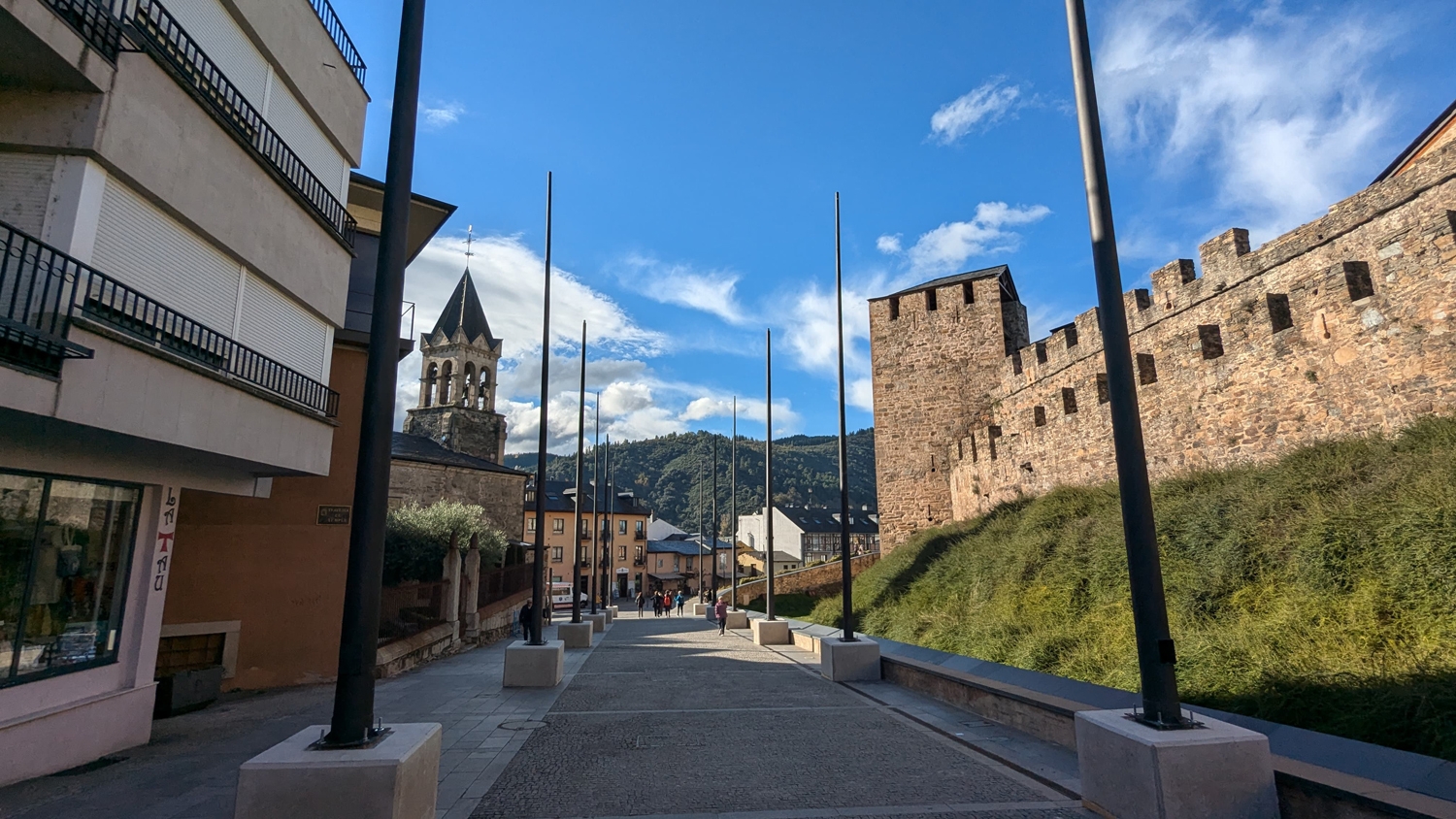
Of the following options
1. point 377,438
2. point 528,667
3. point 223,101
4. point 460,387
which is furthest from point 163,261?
point 460,387

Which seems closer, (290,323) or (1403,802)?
(1403,802)

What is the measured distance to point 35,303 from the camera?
592 cm

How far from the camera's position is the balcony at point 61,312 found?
555 centimetres

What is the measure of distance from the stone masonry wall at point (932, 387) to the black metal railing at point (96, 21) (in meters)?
26.0

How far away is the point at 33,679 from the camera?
22.6ft

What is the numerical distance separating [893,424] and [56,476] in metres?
26.2

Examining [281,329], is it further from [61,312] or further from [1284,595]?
[1284,595]

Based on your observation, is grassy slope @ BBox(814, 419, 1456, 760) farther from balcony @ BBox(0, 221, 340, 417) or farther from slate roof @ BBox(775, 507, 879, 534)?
slate roof @ BBox(775, 507, 879, 534)

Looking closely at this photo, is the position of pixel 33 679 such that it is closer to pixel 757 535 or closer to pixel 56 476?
pixel 56 476

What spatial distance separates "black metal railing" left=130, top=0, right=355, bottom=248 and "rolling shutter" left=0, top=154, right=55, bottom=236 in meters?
1.54

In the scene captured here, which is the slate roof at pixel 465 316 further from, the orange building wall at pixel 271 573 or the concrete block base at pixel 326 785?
the concrete block base at pixel 326 785

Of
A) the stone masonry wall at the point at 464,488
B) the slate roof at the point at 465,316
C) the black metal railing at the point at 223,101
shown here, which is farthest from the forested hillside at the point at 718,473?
the black metal railing at the point at 223,101

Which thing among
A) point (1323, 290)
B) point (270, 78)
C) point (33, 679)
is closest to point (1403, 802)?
point (33, 679)

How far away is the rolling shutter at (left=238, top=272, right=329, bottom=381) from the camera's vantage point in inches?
364
